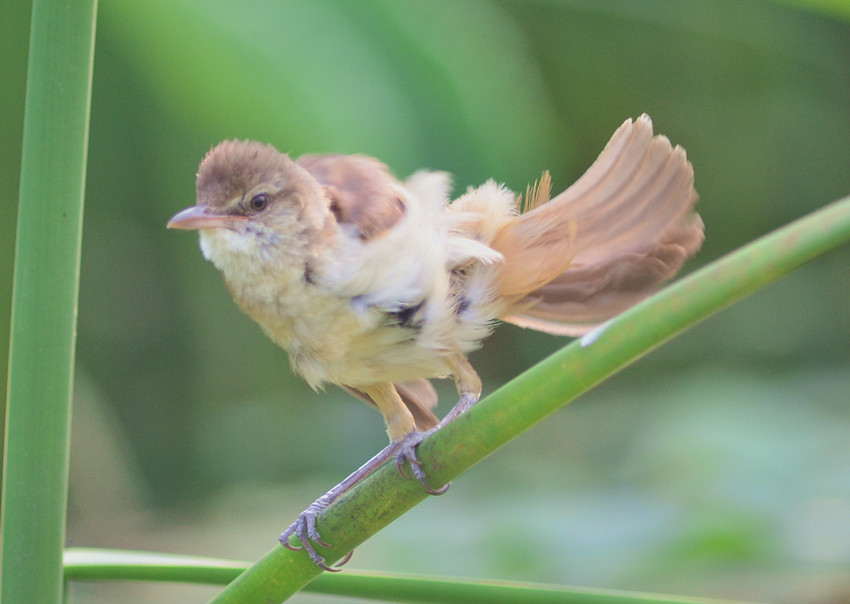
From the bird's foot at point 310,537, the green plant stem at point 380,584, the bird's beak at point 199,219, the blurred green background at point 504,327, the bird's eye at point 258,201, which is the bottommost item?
the green plant stem at point 380,584

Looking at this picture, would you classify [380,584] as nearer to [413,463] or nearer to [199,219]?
[413,463]

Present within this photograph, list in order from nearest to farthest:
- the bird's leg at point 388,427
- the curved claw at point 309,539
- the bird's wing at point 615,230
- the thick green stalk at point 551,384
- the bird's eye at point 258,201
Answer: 1. the thick green stalk at point 551,384
2. the curved claw at point 309,539
3. the bird's wing at point 615,230
4. the bird's eye at point 258,201
5. the bird's leg at point 388,427

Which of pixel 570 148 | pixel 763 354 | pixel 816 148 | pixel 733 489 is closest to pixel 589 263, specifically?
pixel 733 489

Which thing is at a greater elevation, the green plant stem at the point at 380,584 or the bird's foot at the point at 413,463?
the bird's foot at the point at 413,463

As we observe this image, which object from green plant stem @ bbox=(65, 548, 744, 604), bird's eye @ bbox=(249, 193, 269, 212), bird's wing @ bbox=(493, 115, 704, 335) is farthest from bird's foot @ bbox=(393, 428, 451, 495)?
bird's eye @ bbox=(249, 193, 269, 212)

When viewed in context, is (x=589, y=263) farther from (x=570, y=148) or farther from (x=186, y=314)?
(x=186, y=314)

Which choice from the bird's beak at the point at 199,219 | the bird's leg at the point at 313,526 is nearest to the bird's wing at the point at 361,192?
the bird's beak at the point at 199,219

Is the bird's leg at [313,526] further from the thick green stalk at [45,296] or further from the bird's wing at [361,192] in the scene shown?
the bird's wing at [361,192]
